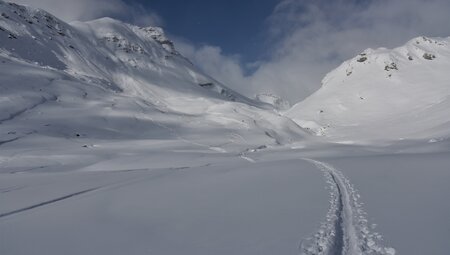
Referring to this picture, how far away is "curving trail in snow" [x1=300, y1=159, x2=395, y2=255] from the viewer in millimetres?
8961

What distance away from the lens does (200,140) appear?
88.7m

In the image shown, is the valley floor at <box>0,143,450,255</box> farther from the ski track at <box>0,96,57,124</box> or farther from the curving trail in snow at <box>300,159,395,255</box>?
the ski track at <box>0,96,57,124</box>

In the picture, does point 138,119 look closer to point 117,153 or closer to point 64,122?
point 64,122

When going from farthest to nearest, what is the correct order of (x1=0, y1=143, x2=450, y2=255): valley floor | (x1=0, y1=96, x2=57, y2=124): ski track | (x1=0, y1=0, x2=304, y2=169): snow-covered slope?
(x1=0, y1=96, x2=57, y2=124): ski track, (x1=0, y1=0, x2=304, y2=169): snow-covered slope, (x1=0, y1=143, x2=450, y2=255): valley floor

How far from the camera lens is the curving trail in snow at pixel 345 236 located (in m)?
8.96

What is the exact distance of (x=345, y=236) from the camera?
1011 cm

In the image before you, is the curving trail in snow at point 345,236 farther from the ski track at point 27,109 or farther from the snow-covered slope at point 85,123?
the ski track at point 27,109

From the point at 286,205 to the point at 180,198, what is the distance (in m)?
4.70

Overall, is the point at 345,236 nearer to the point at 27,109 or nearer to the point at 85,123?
the point at 85,123

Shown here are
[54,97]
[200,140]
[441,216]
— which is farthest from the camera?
[54,97]

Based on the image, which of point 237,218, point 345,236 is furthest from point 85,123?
point 345,236

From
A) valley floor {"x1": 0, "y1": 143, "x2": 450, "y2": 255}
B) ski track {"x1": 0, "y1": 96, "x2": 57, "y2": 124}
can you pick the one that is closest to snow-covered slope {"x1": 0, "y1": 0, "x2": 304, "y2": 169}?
ski track {"x1": 0, "y1": 96, "x2": 57, "y2": 124}

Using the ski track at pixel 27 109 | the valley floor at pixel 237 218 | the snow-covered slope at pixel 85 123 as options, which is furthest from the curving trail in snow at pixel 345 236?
the ski track at pixel 27 109

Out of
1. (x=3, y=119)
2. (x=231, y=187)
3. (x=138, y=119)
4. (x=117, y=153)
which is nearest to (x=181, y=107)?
(x=138, y=119)
